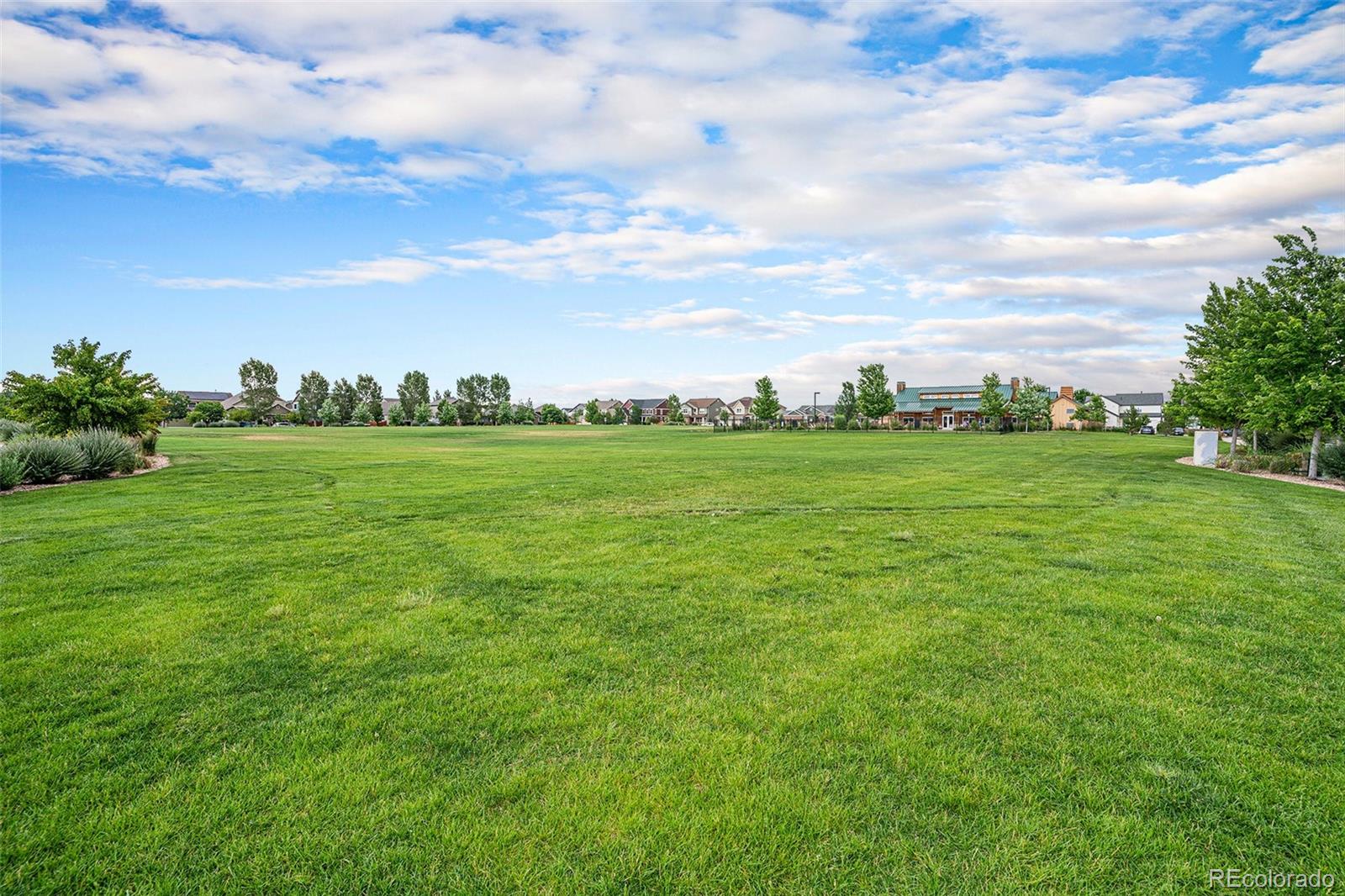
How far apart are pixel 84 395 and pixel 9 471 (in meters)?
5.76

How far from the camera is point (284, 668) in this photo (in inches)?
198

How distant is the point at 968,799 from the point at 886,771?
44 centimetres

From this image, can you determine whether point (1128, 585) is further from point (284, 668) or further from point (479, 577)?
point (284, 668)

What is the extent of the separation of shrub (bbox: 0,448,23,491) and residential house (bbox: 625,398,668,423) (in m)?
133

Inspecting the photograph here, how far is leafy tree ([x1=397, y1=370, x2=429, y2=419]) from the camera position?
411 ft

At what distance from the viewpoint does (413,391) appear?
416 ft

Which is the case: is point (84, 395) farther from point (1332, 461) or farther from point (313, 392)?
point (313, 392)

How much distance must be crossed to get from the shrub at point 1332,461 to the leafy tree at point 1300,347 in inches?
9.8

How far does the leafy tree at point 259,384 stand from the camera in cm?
11925

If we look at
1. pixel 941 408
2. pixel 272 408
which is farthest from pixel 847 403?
pixel 272 408

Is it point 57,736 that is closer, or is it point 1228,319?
point 57,736

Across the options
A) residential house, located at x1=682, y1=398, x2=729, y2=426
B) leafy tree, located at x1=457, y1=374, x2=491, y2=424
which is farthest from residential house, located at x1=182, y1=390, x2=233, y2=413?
residential house, located at x1=682, y1=398, x2=729, y2=426

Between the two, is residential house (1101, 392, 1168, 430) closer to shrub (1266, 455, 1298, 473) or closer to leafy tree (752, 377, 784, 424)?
leafy tree (752, 377, 784, 424)

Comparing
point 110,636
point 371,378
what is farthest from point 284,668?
point 371,378
